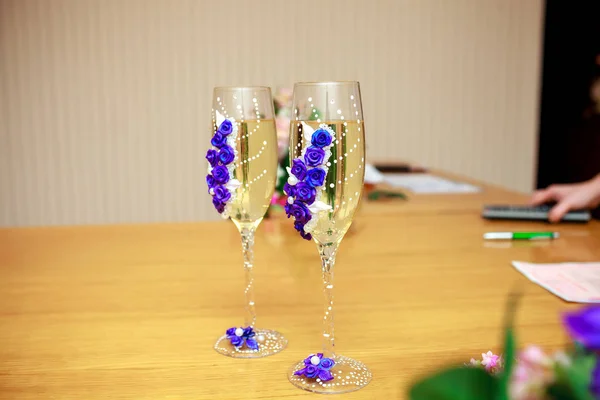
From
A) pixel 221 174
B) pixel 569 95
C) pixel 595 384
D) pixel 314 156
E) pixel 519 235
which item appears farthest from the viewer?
pixel 569 95

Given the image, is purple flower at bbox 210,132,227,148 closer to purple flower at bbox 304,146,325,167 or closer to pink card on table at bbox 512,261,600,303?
purple flower at bbox 304,146,325,167

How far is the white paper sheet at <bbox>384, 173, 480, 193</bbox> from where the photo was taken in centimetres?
206

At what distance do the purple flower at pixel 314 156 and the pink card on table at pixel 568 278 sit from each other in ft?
1.54

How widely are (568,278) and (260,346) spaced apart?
0.52 m

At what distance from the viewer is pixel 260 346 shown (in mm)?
737

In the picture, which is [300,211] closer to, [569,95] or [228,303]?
[228,303]

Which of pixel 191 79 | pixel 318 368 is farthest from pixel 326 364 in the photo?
pixel 191 79

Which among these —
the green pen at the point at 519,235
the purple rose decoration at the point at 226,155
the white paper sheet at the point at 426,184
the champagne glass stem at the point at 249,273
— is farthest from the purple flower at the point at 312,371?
the white paper sheet at the point at 426,184

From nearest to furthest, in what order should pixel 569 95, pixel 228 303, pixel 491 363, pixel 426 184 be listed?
pixel 491 363 < pixel 228 303 < pixel 426 184 < pixel 569 95

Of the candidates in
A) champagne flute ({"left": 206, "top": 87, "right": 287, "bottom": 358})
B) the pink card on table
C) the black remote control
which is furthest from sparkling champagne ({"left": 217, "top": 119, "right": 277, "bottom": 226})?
the black remote control

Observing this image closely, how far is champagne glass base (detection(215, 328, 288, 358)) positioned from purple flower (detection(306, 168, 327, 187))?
0.21m

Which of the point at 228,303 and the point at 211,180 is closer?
the point at 211,180

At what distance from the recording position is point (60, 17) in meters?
4.07

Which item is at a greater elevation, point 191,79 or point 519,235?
point 191,79
